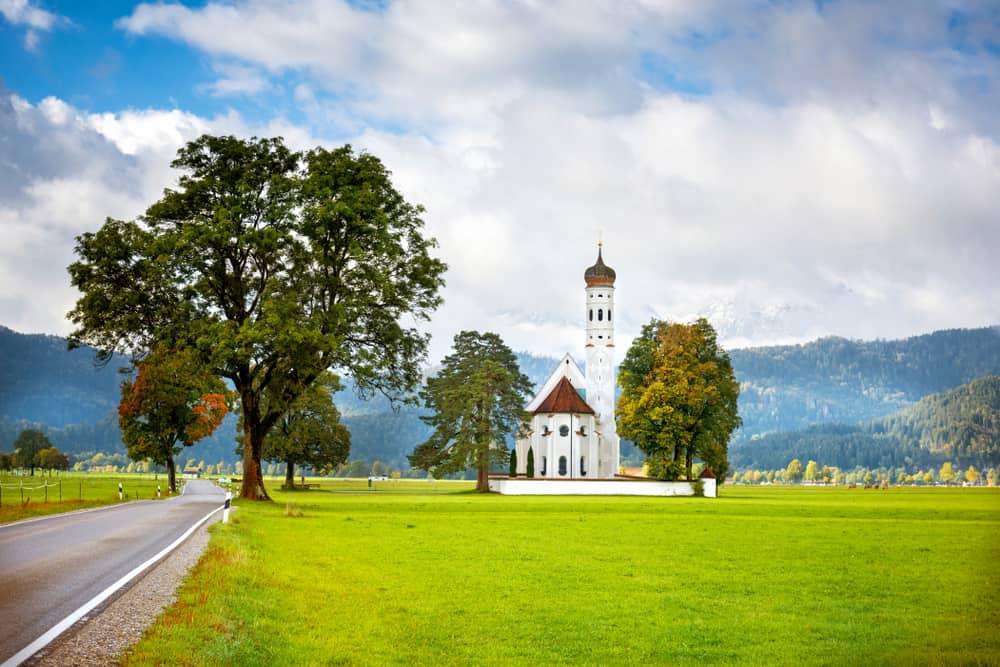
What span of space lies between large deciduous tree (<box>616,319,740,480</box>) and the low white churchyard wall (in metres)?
1.48

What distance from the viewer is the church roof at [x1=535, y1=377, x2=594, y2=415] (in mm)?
102062

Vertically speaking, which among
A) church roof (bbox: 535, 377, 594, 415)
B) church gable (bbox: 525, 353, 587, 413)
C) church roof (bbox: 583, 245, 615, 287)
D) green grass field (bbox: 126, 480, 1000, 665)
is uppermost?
church roof (bbox: 583, 245, 615, 287)

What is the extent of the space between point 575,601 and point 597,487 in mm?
68090

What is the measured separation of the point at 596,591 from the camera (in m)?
17.3

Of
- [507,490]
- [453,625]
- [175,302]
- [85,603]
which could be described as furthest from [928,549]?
[507,490]

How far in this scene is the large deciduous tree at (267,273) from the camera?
45.4 m

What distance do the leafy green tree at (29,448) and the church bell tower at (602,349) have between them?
101m

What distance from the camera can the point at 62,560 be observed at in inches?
680

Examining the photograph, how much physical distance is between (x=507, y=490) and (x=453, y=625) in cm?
7075

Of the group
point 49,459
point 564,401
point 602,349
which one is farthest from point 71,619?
point 49,459

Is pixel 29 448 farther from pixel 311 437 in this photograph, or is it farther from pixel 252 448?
pixel 252 448

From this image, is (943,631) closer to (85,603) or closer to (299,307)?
(85,603)

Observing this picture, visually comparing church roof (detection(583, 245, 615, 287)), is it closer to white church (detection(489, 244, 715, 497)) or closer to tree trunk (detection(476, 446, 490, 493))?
white church (detection(489, 244, 715, 497))

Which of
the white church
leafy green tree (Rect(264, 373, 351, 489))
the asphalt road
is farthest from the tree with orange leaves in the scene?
the asphalt road
